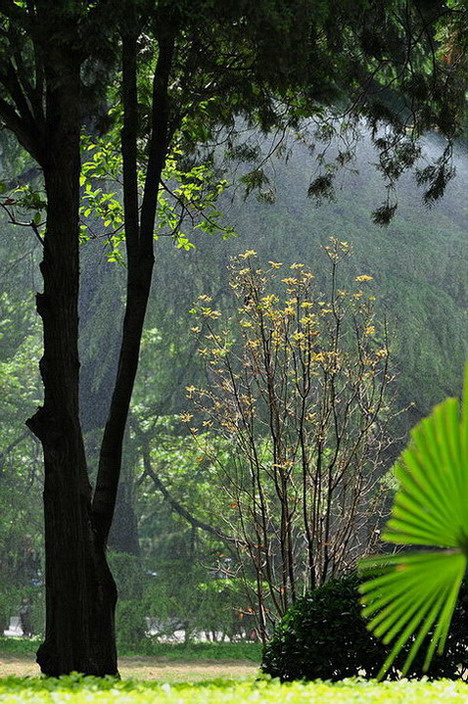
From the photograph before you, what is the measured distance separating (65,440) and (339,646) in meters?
1.62

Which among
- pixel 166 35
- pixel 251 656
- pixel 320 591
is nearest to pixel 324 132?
pixel 166 35

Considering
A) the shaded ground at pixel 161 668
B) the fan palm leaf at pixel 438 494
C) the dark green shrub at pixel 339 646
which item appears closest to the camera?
the fan palm leaf at pixel 438 494

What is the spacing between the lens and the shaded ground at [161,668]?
10822 millimetres

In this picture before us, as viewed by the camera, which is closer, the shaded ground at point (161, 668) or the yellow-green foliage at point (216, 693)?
the yellow-green foliage at point (216, 693)

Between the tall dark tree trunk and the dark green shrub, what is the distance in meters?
0.93

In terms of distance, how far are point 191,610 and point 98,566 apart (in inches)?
431

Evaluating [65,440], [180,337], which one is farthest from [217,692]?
[180,337]

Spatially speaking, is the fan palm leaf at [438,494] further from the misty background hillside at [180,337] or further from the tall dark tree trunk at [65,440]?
the misty background hillside at [180,337]

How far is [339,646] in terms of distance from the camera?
4574mm

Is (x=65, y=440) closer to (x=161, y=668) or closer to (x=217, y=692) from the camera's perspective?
(x=217, y=692)

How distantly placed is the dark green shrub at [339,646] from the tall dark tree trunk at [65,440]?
927 mm

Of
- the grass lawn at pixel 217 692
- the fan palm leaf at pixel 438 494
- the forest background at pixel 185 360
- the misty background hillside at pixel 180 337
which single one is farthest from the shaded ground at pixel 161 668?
the fan palm leaf at pixel 438 494

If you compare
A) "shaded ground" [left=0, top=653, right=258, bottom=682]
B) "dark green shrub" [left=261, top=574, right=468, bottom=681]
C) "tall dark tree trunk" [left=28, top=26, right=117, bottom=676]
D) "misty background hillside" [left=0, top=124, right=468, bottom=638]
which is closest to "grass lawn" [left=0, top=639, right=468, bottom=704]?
"dark green shrub" [left=261, top=574, right=468, bottom=681]

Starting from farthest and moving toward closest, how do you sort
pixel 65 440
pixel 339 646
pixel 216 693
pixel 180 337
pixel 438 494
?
pixel 180 337 → pixel 65 440 → pixel 339 646 → pixel 216 693 → pixel 438 494
